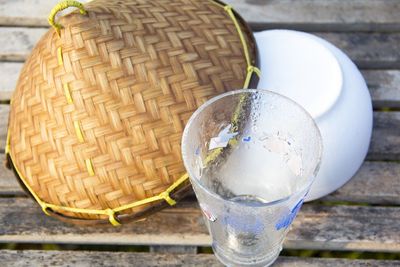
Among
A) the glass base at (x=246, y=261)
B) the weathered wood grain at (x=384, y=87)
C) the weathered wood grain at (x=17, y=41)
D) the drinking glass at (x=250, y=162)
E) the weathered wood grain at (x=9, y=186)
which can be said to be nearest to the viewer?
the drinking glass at (x=250, y=162)

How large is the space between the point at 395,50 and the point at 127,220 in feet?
2.40

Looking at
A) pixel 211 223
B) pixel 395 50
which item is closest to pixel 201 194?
pixel 211 223

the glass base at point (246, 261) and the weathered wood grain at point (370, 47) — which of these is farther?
the weathered wood grain at point (370, 47)

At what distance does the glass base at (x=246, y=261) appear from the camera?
3.53 ft

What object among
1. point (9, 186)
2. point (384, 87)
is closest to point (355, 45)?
point (384, 87)

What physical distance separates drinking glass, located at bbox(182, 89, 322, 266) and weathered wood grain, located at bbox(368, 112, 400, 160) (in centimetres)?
26

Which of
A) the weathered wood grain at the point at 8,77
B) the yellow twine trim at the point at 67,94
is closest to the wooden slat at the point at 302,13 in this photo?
the weathered wood grain at the point at 8,77

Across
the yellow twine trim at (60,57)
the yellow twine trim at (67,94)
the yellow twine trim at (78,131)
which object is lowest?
the yellow twine trim at (78,131)

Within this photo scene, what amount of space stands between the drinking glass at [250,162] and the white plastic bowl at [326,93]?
0.07m

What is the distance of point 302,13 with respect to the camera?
4.84ft

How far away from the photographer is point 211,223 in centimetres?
102

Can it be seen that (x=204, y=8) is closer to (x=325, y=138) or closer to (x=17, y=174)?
(x=325, y=138)

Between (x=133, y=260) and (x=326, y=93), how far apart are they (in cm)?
45

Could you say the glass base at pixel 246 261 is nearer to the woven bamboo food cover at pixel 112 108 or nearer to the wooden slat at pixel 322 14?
the woven bamboo food cover at pixel 112 108
